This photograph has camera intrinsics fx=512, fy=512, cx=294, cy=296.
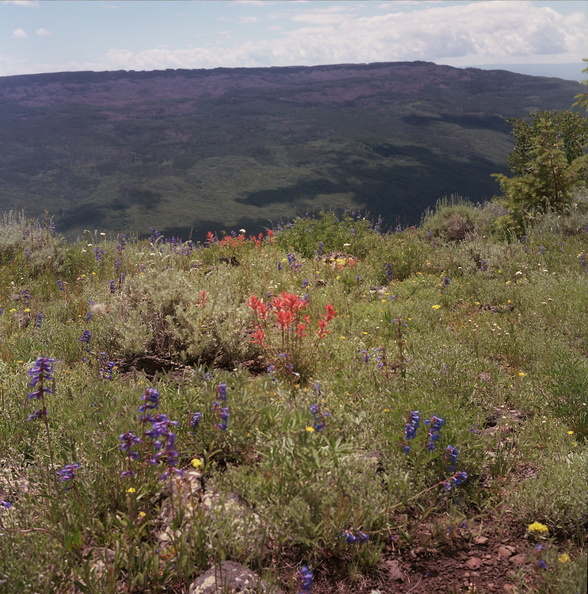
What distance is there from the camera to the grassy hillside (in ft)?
7.73

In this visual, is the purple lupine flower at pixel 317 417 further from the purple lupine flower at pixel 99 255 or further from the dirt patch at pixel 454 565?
the purple lupine flower at pixel 99 255

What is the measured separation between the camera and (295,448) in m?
2.85

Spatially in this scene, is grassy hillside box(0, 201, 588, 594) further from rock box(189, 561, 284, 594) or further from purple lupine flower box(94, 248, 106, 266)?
purple lupine flower box(94, 248, 106, 266)

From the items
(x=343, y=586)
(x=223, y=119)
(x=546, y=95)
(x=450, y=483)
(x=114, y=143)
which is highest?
(x=546, y=95)

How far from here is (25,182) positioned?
45938mm

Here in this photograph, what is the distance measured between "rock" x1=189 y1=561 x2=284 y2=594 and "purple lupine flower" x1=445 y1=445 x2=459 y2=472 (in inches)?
43.3

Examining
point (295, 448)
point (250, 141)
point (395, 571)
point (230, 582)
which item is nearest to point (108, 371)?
point (295, 448)

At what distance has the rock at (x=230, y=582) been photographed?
2.11 meters

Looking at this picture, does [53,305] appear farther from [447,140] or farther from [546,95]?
[546,95]

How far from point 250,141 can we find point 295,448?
5807cm

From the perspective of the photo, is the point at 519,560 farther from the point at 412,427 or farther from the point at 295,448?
the point at 295,448

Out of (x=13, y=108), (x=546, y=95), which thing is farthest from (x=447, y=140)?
(x=13, y=108)

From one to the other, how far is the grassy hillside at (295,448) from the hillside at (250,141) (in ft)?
92.5

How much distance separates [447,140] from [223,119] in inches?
1067
